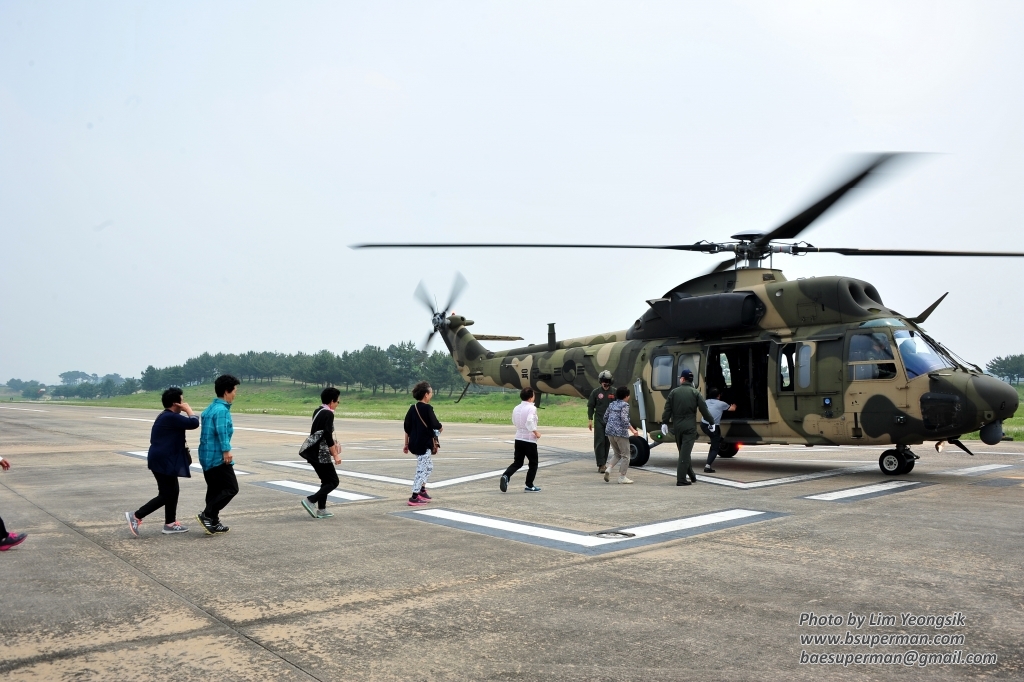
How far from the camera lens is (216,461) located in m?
8.18

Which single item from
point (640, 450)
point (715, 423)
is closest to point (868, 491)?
point (715, 423)

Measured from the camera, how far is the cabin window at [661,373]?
1588 centimetres

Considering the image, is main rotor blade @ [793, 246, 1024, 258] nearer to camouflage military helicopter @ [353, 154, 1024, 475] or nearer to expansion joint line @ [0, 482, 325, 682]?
camouflage military helicopter @ [353, 154, 1024, 475]

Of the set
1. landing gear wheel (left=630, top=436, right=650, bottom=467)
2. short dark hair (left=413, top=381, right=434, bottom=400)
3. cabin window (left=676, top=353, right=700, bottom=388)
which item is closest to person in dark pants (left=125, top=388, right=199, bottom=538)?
short dark hair (left=413, top=381, right=434, bottom=400)

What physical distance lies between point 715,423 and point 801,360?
193cm

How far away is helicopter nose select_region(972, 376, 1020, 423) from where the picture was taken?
12.1m

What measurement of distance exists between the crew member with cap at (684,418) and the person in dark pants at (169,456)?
23.7 feet

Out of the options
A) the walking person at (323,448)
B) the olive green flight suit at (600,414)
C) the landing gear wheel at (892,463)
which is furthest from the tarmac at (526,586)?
the olive green flight suit at (600,414)

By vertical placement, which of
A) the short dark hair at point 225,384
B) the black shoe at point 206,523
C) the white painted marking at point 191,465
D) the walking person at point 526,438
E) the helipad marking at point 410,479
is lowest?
the white painted marking at point 191,465

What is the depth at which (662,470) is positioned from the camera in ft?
49.4

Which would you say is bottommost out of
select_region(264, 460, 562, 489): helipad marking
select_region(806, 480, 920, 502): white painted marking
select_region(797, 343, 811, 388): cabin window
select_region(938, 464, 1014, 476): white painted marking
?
select_region(264, 460, 562, 489): helipad marking

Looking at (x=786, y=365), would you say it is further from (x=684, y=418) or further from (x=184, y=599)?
(x=184, y=599)

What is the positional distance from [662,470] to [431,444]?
6.43m

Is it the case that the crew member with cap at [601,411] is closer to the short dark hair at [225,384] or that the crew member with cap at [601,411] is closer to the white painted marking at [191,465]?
the white painted marking at [191,465]
